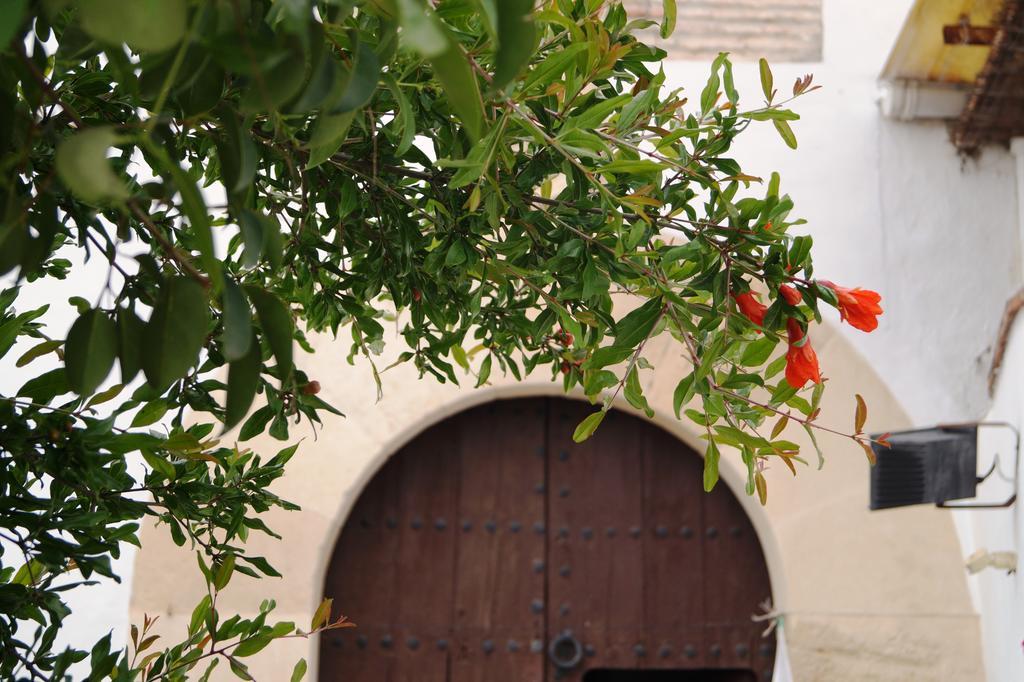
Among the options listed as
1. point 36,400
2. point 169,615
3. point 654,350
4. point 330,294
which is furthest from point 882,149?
point 36,400

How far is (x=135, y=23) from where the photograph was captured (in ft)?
1.73

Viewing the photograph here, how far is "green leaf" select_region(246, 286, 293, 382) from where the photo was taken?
0.67m

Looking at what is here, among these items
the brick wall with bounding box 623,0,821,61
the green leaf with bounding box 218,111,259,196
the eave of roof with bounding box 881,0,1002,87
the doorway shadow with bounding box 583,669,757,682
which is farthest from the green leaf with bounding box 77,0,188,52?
the doorway shadow with bounding box 583,669,757,682

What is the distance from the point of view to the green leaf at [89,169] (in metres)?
0.51

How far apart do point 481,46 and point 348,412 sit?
2.07m

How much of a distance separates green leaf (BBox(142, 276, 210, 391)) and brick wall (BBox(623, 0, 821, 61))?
2.79 metres

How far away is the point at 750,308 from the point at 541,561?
2007 millimetres

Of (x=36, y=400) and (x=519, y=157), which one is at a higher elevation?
(x=519, y=157)

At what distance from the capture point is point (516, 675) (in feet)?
9.81

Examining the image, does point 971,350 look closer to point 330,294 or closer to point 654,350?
point 654,350

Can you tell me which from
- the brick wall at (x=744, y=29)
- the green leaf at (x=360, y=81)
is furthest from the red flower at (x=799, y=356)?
the brick wall at (x=744, y=29)

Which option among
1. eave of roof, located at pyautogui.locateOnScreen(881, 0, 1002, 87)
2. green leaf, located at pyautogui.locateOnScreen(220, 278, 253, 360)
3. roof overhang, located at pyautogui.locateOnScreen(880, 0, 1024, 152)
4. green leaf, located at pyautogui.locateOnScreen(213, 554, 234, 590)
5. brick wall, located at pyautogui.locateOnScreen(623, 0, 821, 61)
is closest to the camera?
green leaf, located at pyautogui.locateOnScreen(220, 278, 253, 360)

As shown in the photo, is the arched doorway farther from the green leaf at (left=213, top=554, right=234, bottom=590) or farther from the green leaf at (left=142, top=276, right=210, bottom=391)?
the green leaf at (left=142, top=276, right=210, bottom=391)

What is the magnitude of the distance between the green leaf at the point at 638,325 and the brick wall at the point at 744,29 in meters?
2.23
